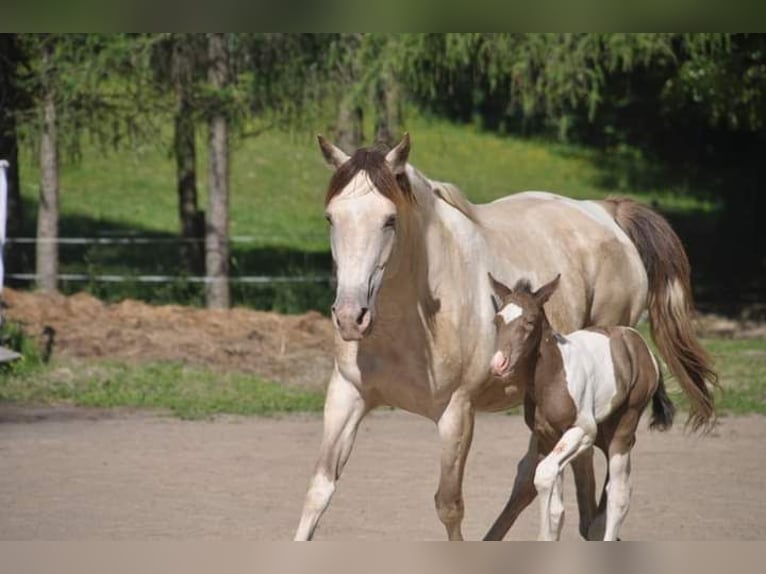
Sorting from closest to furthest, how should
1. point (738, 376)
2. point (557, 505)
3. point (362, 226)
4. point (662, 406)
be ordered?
point (362, 226), point (557, 505), point (662, 406), point (738, 376)

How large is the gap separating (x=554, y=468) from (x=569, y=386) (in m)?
0.35

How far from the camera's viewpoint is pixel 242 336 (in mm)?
14539

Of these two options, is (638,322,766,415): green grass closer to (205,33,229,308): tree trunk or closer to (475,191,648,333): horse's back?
(475,191,648,333): horse's back

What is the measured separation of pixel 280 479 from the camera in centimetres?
941

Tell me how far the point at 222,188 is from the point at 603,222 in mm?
9105

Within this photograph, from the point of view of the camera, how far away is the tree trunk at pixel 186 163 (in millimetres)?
16250

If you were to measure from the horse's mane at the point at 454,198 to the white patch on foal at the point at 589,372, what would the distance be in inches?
29.4

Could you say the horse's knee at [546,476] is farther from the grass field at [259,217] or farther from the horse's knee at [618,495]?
the grass field at [259,217]

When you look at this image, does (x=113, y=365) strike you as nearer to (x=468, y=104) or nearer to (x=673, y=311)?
(x=673, y=311)

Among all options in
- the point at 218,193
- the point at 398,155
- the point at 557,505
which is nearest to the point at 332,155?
the point at 398,155

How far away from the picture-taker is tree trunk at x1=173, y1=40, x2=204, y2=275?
1625cm

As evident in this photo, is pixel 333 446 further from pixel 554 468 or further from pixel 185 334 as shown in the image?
pixel 185 334

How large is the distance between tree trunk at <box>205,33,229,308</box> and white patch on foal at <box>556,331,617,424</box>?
10265 mm

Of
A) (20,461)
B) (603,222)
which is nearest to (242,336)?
(20,461)
